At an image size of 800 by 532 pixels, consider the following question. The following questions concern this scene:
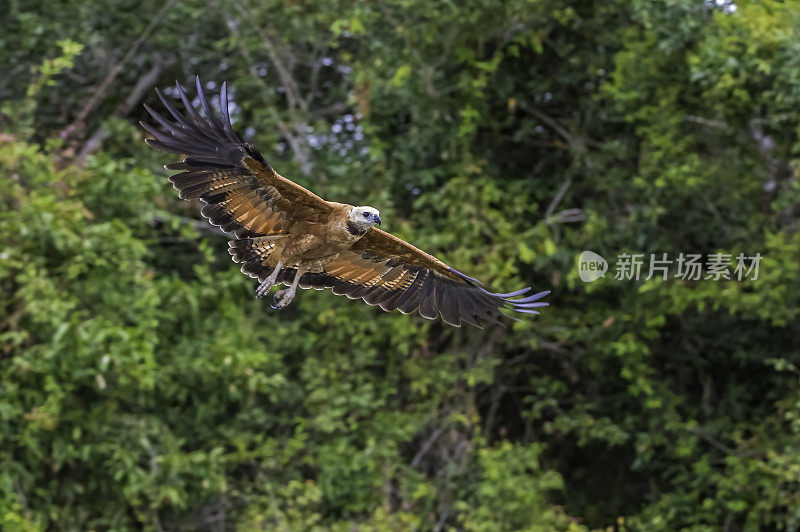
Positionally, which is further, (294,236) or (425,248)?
(425,248)

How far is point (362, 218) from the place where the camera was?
196 inches

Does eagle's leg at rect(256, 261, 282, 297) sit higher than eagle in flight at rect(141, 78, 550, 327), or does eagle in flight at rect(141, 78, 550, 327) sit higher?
eagle in flight at rect(141, 78, 550, 327)

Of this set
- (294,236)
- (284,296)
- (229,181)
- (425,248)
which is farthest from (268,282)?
(425,248)

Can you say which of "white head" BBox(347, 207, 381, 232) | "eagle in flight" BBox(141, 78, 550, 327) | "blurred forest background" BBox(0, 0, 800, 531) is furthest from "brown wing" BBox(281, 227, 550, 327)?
"blurred forest background" BBox(0, 0, 800, 531)

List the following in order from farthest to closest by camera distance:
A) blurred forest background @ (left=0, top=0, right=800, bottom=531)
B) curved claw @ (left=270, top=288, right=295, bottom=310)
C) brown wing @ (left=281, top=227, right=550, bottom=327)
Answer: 1. blurred forest background @ (left=0, top=0, right=800, bottom=531)
2. brown wing @ (left=281, top=227, right=550, bottom=327)
3. curved claw @ (left=270, top=288, right=295, bottom=310)

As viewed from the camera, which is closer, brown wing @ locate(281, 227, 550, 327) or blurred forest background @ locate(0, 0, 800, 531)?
brown wing @ locate(281, 227, 550, 327)

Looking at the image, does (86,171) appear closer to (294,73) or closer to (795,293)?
(294,73)

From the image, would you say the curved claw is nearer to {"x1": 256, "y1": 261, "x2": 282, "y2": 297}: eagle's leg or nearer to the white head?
{"x1": 256, "y1": 261, "x2": 282, "y2": 297}: eagle's leg

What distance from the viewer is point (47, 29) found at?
8609 mm

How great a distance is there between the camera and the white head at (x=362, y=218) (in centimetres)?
498

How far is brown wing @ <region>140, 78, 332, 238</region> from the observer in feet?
15.4

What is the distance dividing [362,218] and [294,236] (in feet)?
1.18

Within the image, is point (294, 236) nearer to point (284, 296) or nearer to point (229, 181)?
point (284, 296)

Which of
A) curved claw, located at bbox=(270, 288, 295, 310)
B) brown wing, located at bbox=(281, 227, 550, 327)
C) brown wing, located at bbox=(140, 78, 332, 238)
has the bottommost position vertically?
curved claw, located at bbox=(270, 288, 295, 310)
